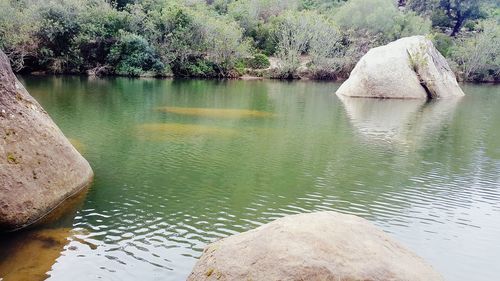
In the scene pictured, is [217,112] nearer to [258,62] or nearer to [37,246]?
[37,246]

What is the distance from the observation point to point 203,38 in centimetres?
4956

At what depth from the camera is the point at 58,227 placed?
30.2 feet

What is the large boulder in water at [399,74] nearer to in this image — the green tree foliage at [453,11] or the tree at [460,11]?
the green tree foliage at [453,11]

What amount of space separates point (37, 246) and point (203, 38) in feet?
142

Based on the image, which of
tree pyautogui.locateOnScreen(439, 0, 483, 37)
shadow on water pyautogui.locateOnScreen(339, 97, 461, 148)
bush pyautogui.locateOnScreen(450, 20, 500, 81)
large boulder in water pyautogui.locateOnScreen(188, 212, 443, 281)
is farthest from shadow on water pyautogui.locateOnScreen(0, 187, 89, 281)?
tree pyautogui.locateOnScreen(439, 0, 483, 37)

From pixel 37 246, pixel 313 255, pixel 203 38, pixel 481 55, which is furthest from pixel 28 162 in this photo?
pixel 481 55

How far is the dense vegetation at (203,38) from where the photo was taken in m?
43.5

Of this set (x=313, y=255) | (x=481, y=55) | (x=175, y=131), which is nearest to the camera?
(x=313, y=255)

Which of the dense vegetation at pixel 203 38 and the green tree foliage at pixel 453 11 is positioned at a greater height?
the green tree foliage at pixel 453 11

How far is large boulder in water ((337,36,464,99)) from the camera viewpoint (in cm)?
3603

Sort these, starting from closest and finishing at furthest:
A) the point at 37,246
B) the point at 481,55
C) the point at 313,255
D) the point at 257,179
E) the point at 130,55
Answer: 1. the point at 313,255
2. the point at 37,246
3. the point at 257,179
4. the point at 130,55
5. the point at 481,55

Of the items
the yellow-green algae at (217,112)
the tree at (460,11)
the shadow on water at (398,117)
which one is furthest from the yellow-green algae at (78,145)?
the tree at (460,11)

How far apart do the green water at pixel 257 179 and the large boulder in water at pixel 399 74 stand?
9.43 meters

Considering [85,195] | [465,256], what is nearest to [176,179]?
[85,195]
